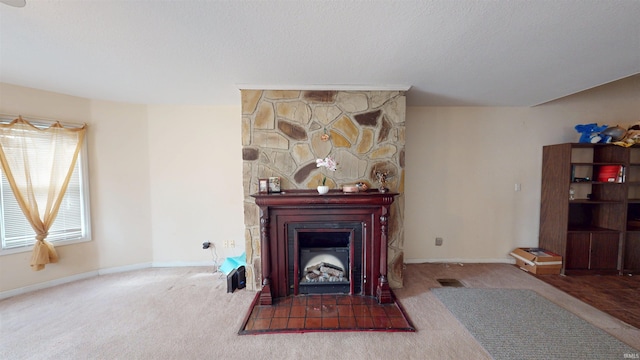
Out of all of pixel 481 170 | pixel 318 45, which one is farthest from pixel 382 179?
pixel 481 170

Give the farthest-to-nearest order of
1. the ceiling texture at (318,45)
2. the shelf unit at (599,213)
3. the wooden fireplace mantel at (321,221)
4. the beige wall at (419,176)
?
1. the beige wall at (419,176)
2. the shelf unit at (599,213)
3. the wooden fireplace mantel at (321,221)
4. the ceiling texture at (318,45)

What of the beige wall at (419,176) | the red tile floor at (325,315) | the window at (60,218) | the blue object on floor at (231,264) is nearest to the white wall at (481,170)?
the beige wall at (419,176)

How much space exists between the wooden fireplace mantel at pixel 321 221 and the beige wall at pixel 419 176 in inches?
47.0

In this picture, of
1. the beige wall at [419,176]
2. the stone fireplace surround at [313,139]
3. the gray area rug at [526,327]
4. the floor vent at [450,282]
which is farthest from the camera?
the beige wall at [419,176]

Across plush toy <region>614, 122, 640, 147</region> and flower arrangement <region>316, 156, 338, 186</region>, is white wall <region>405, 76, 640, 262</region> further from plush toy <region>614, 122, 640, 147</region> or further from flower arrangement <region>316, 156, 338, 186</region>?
flower arrangement <region>316, 156, 338, 186</region>

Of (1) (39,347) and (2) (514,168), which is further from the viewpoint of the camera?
(2) (514,168)

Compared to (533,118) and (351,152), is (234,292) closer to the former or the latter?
(351,152)

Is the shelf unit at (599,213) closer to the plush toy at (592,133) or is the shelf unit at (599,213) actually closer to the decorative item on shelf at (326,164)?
the plush toy at (592,133)

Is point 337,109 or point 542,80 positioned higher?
point 542,80

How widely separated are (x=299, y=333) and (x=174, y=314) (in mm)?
1346

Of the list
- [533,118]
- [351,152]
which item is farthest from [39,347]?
[533,118]

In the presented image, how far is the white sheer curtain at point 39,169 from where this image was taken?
2.60 metres

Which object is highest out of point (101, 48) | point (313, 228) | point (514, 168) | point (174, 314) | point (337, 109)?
point (101, 48)

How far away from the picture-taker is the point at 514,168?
3514 mm
